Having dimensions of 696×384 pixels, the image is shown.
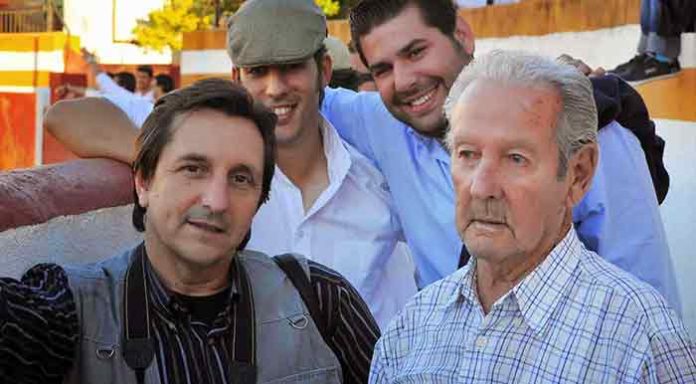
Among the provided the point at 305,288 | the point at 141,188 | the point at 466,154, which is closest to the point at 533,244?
the point at 466,154

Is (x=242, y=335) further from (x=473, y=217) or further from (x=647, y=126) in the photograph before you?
(x=647, y=126)

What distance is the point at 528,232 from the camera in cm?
210

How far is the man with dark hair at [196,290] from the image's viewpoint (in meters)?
2.22

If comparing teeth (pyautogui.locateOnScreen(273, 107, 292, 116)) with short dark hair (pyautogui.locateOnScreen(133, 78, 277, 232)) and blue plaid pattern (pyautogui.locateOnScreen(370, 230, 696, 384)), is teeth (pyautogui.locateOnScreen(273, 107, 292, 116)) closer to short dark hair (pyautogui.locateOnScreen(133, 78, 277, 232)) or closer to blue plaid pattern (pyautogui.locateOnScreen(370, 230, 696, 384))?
short dark hair (pyautogui.locateOnScreen(133, 78, 277, 232))

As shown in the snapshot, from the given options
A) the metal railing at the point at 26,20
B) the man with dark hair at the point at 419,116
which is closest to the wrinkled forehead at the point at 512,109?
the man with dark hair at the point at 419,116

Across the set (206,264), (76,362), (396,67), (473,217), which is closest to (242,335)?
(206,264)

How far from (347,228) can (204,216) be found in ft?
3.47

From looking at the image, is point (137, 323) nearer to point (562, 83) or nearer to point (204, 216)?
point (204, 216)

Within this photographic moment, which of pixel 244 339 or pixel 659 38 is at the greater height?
pixel 659 38

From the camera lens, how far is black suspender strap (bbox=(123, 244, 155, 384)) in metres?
2.23

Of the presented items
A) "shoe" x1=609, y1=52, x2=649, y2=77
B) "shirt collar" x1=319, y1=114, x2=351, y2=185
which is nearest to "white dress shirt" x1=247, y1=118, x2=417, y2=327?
"shirt collar" x1=319, y1=114, x2=351, y2=185

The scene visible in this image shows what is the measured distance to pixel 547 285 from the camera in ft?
6.89

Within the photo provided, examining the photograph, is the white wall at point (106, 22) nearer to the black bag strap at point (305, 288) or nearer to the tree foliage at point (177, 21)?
the tree foliage at point (177, 21)

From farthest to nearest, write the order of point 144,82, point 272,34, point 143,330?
point 144,82, point 272,34, point 143,330
